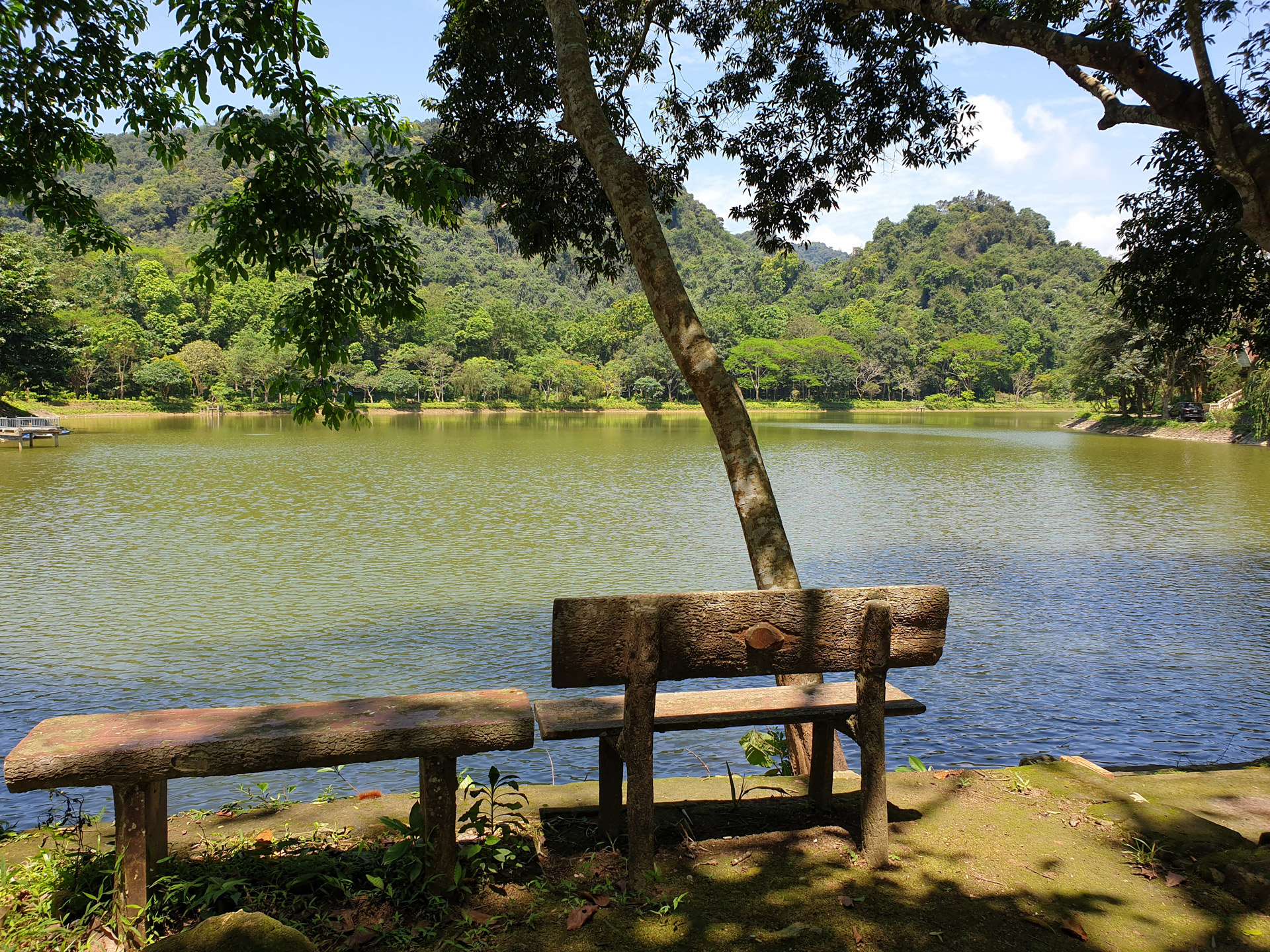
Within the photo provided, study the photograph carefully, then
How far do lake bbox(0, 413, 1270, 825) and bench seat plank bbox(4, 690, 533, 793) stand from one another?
2506 millimetres

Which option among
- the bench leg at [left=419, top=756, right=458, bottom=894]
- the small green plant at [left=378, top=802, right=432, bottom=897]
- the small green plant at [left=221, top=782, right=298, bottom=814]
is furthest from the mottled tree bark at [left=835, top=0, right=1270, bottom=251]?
the small green plant at [left=221, top=782, right=298, bottom=814]

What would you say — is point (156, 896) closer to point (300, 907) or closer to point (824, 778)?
point (300, 907)

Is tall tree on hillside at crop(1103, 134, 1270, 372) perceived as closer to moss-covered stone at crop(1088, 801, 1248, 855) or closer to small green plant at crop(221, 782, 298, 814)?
moss-covered stone at crop(1088, 801, 1248, 855)

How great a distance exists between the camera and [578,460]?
84.4 ft

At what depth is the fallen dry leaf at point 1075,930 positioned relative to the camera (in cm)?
234

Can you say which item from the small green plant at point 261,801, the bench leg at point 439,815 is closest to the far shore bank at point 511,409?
the small green plant at point 261,801

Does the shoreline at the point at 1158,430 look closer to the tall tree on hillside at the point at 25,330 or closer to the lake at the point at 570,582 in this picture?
the lake at the point at 570,582

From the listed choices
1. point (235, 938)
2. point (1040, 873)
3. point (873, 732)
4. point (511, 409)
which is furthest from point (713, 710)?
point (511, 409)

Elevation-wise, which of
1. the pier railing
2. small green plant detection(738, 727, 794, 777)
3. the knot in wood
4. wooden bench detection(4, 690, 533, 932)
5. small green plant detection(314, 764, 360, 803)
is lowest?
small green plant detection(314, 764, 360, 803)

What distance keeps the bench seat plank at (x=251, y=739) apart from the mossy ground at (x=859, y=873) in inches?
18.1

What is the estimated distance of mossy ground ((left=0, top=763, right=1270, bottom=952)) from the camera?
2324 millimetres

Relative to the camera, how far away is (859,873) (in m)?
2.69

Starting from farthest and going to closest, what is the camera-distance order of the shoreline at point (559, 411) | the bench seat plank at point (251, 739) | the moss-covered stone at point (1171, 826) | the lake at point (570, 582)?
the shoreline at point (559, 411)
the lake at point (570, 582)
the moss-covered stone at point (1171, 826)
the bench seat plank at point (251, 739)

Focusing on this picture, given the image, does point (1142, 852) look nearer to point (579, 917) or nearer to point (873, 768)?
point (873, 768)
